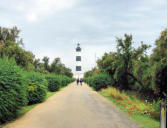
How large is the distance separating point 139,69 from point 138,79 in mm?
1581

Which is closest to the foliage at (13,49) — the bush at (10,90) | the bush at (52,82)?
the bush at (52,82)

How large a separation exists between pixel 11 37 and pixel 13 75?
22.4 metres

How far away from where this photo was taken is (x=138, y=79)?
17.6m

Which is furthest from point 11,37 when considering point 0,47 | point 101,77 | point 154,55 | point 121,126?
point 121,126

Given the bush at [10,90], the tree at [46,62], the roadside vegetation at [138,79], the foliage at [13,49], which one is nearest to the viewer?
the bush at [10,90]

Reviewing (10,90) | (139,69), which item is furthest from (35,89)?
(139,69)

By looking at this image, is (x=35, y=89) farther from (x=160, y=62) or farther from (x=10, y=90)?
(x=160, y=62)

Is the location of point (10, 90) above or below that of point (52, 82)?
above

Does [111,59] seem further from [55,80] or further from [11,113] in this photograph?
[11,113]

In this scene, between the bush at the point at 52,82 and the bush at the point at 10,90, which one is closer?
the bush at the point at 10,90

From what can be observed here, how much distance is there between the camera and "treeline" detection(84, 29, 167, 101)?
12.5 meters

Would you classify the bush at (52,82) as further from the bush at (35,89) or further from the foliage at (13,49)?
the bush at (35,89)

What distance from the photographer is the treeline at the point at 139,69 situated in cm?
1251

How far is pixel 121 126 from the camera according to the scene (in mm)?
6391
